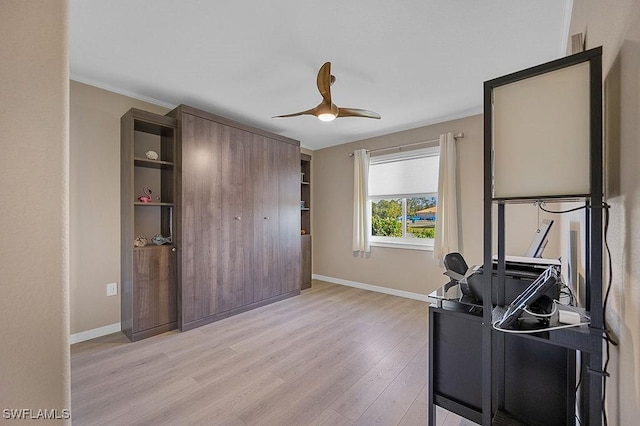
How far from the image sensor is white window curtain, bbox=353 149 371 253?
4.47 metres

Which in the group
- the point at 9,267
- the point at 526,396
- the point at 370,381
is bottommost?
the point at 370,381

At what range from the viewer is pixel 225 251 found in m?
3.24

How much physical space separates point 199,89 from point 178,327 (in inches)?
99.0

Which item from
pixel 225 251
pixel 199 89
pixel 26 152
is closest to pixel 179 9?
pixel 199 89

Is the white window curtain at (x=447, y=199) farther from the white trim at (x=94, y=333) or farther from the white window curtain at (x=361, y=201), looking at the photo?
the white trim at (x=94, y=333)

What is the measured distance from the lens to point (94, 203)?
271 cm

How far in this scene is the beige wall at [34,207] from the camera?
1.69 feet

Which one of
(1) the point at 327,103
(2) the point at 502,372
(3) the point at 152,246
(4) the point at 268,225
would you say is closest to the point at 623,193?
(2) the point at 502,372

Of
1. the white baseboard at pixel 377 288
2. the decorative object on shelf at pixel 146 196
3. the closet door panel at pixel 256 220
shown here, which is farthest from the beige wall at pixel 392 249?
the decorative object on shelf at pixel 146 196

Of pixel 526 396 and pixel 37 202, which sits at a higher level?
pixel 37 202

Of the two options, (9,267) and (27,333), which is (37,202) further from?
(27,333)

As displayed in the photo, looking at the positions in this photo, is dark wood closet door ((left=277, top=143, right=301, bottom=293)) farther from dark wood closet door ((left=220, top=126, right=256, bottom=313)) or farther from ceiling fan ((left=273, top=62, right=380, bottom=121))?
ceiling fan ((left=273, top=62, right=380, bottom=121))

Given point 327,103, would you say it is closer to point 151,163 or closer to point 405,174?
point 151,163
